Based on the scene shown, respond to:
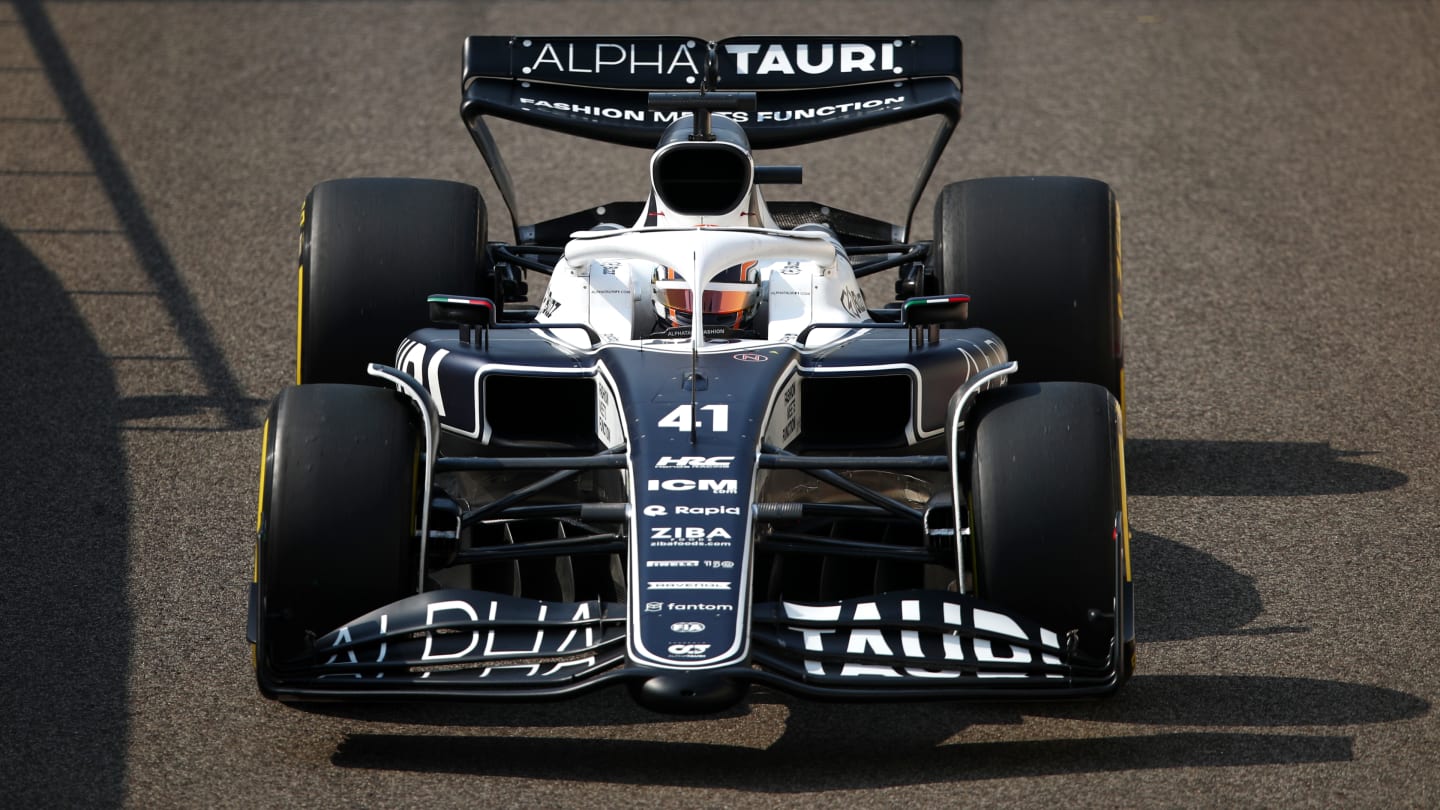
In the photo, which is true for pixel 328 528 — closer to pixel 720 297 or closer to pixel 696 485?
pixel 696 485

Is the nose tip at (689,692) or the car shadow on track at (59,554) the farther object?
the car shadow on track at (59,554)

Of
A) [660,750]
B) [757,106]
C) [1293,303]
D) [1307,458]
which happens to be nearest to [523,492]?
[660,750]

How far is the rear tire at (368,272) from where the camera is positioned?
25.2 feet

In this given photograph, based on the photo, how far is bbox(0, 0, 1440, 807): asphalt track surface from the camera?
229 inches

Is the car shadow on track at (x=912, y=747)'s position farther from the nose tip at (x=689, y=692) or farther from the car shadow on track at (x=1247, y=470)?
the car shadow on track at (x=1247, y=470)

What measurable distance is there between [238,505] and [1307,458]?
4.36m

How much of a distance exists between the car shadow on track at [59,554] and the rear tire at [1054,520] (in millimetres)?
2592

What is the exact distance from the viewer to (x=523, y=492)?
6125mm

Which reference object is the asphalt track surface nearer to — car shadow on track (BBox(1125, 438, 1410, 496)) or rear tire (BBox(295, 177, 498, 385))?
car shadow on track (BBox(1125, 438, 1410, 496))

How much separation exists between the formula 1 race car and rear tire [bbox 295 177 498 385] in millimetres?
11

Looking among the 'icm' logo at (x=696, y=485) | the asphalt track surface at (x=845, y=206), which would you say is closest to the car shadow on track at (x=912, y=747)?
the asphalt track surface at (x=845, y=206)

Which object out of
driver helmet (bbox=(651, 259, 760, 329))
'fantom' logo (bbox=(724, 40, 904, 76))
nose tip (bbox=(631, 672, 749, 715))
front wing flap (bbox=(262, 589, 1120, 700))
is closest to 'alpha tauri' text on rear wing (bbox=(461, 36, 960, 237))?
'fantom' logo (bbox=(724, 40, 904, 76))

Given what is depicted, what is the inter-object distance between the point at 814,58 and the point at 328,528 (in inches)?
140

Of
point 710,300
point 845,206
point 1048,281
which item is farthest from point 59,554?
point 845,206
